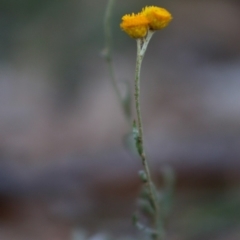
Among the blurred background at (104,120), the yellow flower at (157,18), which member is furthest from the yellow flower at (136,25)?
the blurred background at (104,120)

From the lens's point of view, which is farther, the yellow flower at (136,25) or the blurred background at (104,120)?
the blurred background at (104,120)

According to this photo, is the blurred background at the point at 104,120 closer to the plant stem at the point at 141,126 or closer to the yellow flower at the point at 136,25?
the plant stem at the point at 141,126

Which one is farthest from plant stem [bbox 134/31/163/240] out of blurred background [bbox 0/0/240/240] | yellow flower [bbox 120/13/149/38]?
blurred background [bbox 0/0/240/240]

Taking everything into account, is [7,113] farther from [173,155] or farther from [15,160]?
[173,155]

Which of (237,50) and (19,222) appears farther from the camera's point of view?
(237,50)

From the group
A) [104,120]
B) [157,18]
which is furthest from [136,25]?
[104,120]

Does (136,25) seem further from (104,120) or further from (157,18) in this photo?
(104,120)

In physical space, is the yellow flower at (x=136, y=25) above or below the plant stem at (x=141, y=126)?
above

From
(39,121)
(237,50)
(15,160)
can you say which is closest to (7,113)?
(39,121)
